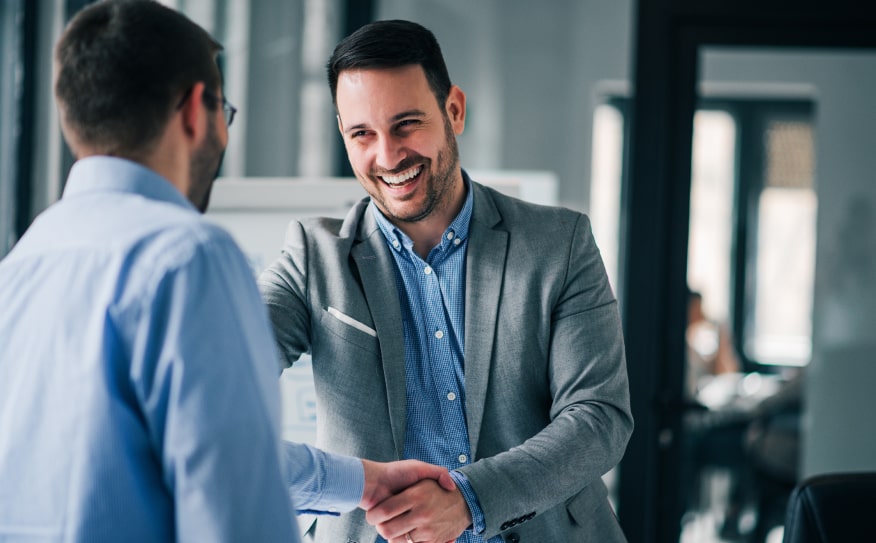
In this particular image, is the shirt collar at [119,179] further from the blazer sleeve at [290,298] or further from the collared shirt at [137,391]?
the blazer sleeve at [290,298]

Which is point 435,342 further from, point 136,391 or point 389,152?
point 136,391

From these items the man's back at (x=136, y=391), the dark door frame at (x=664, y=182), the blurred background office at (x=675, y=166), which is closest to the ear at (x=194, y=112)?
the man's back at (x=136, y=391)

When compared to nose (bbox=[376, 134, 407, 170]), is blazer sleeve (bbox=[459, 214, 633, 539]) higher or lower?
lower

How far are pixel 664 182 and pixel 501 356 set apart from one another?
5.73ft

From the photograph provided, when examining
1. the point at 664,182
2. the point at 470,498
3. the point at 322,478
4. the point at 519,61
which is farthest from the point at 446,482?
the point at 519,61

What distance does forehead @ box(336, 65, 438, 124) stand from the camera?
1.61 m

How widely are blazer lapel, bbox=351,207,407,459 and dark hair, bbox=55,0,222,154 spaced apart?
0.70 m

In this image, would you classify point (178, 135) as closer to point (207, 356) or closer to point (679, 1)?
point (207, 356)

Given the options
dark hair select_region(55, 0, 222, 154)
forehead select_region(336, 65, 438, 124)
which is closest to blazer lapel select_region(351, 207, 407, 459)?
forehead select_region(336, 65, 438, 124)

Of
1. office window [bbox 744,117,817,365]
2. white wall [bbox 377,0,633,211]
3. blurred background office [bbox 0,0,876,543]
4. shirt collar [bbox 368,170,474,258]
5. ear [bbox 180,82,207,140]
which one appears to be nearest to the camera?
ear [bbox 180,82,207,140]

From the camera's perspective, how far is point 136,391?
0.86m

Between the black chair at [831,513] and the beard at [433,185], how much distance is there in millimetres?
776

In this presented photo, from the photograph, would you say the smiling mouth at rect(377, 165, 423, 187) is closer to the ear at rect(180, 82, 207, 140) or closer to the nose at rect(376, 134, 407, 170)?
the nose at rect(376, 134, 407, 170)

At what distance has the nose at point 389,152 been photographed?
1601mm
